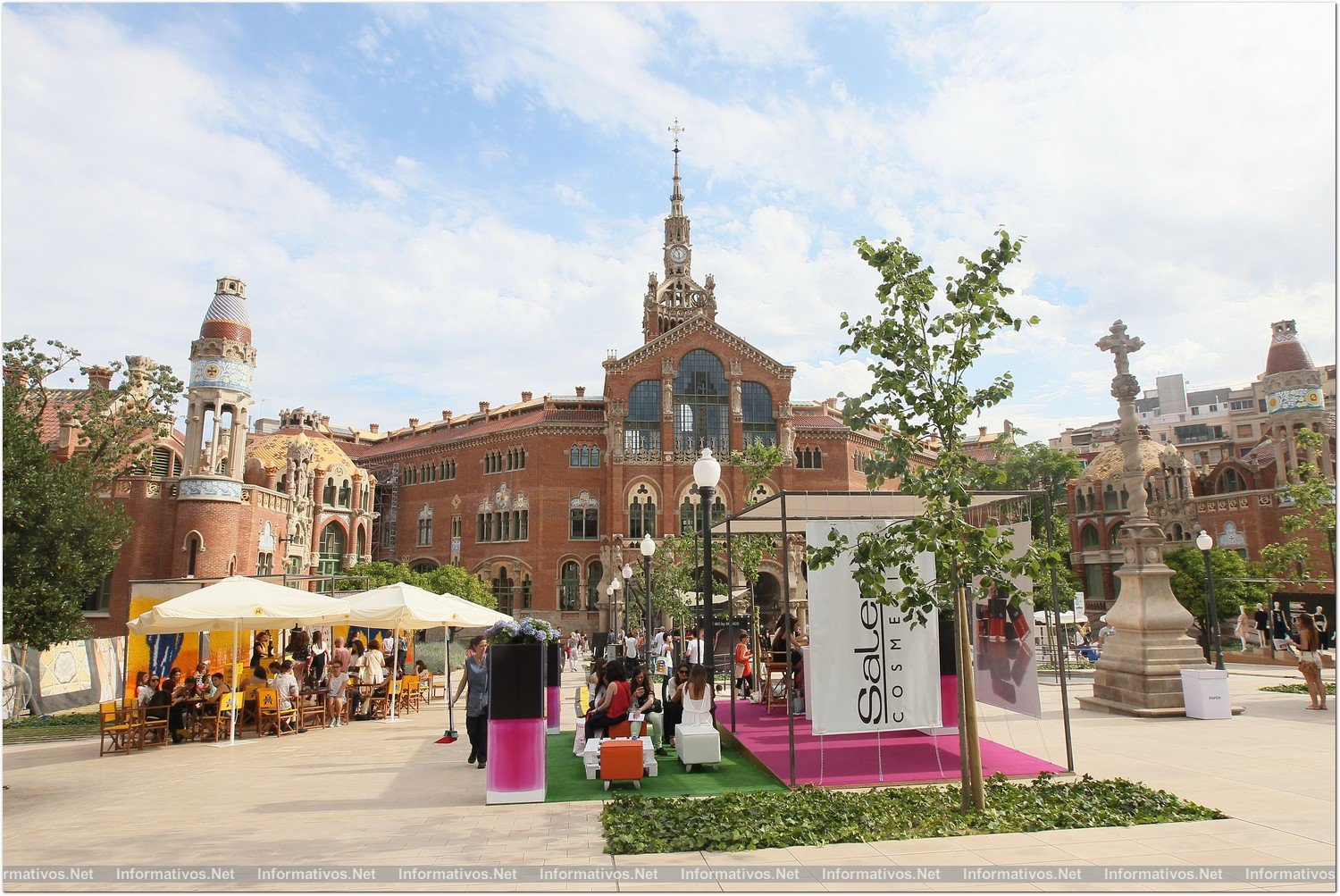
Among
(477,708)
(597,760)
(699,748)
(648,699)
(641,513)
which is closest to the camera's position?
(597,760)

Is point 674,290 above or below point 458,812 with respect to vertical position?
above

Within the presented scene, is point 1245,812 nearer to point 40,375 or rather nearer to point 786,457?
point 40,375

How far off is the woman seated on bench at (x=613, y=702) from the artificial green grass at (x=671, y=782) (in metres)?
0.73

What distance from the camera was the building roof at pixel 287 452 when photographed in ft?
162

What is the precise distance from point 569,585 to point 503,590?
16.6 feet

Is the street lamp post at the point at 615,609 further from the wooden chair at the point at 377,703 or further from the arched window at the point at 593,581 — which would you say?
the wooden chair at the point at 377,703

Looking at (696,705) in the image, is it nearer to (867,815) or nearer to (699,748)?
(699,748)

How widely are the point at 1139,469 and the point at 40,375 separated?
91.2 ft

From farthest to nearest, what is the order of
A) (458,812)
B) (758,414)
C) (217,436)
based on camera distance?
1. (758,414)
2. (217,436)
3. (458,812)

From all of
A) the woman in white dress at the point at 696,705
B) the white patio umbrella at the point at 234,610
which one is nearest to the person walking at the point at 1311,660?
the woman in white dress at the point at 696,705

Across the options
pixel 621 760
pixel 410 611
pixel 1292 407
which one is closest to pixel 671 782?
pixel 621 760

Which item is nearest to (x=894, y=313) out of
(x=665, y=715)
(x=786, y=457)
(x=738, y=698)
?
(x=665, y=715)

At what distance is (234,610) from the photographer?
1424 cm

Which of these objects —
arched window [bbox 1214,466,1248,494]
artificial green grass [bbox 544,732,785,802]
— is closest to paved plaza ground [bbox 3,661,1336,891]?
artificial green grass [bbox 544,732,785,802]
